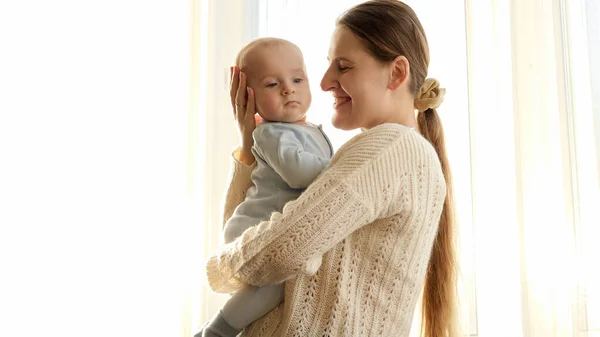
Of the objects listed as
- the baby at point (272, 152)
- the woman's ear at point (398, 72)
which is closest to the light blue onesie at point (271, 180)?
the baby at point (272, 152)

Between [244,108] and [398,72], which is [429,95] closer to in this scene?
[398,72]

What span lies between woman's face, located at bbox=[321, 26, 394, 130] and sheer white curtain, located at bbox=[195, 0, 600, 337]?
862 millimetres

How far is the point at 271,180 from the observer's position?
1.50 m

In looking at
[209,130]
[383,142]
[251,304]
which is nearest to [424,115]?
[383,142]

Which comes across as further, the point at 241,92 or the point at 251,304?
the point at 241,92

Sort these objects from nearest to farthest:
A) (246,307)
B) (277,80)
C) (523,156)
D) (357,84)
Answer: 1. (246,307)
2. (357,84)
3. (277,80)
4. (523,156)

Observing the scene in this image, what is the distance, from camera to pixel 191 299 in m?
2.71

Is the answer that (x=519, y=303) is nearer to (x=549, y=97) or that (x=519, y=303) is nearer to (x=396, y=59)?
(x=549, y=97)

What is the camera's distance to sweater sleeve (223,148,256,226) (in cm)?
162

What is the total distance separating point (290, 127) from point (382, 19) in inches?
11.9

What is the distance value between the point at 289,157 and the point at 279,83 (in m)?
0.26

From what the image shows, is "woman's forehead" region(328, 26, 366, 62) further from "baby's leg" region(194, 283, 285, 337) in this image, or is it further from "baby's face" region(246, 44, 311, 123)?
"baby's leg" region(194, 283, 285, 337)

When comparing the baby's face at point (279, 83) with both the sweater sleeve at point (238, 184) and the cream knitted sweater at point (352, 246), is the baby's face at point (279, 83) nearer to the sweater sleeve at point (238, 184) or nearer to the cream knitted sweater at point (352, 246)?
the sweater sleeve at point (238, 184)

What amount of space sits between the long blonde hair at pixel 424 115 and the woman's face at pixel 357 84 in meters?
0.02
